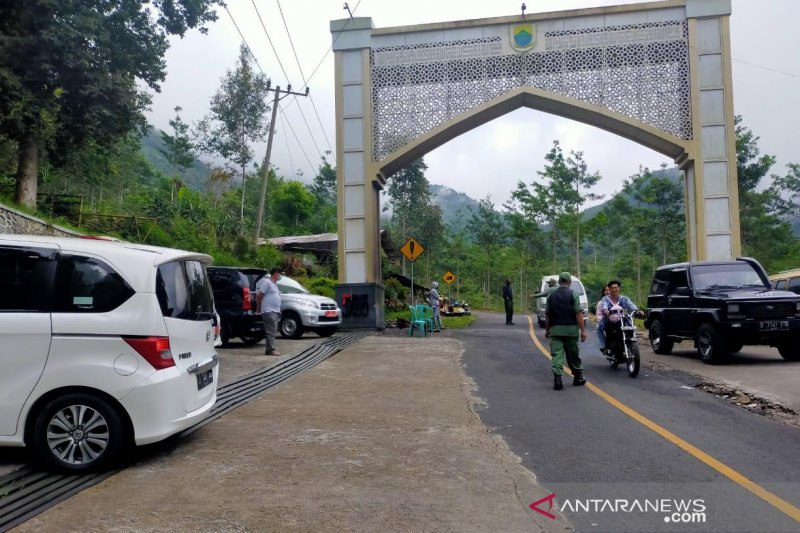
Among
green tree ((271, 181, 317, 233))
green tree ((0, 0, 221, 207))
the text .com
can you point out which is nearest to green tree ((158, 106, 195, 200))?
green tree ((271, 181, 317, 233))

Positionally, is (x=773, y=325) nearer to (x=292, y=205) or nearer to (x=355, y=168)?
(x=355, y=168)

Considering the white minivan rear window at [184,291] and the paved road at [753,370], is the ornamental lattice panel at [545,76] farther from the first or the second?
the white minivan rear window at [184,291]

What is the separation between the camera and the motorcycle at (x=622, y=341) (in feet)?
32.2

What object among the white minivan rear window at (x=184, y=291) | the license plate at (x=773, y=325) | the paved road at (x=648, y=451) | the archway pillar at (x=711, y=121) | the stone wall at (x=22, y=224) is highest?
the archway pillar at (x=711, y=121)

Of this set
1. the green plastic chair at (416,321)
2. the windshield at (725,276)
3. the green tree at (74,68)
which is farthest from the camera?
the green plastic chair at (416,321)

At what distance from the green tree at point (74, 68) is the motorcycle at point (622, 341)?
14181mm

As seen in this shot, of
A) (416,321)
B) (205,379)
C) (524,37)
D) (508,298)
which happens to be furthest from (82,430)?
(508,298)

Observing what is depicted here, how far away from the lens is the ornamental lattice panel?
19.5m

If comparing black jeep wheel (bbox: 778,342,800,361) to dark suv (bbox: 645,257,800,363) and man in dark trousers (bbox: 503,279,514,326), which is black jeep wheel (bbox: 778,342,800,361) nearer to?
dark suv (bbox: 645,257,800,363)

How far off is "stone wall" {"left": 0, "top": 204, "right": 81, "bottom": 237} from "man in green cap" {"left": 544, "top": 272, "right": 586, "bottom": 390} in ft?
36.2

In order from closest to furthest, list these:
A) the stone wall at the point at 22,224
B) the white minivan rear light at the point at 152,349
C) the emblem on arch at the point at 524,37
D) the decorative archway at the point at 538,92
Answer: the white minivan rear light at the point at 152,349 < the stone wall at the point at 22,224 < the decorative archway at the point at 538,92 < the emblem on arch at the point at 524,37

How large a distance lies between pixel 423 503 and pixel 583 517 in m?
1.02

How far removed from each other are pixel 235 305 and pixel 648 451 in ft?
33.7

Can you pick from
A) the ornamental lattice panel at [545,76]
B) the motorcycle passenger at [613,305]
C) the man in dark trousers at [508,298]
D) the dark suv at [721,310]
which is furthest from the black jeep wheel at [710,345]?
the man in dark trousers at [508,298]
